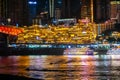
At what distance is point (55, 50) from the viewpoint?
161 m

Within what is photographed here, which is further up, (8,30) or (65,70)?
(8,30)

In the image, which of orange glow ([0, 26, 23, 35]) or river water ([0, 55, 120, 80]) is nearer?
river water ([0, 55, 120, 80])

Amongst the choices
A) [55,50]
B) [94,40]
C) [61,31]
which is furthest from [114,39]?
[55,50]

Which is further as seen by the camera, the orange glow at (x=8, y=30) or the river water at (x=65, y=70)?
the orange glow at (x=8, y=30)

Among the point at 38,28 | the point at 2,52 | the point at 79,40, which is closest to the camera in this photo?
the point at 2,52

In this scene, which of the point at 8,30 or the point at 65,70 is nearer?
the point at 65,70

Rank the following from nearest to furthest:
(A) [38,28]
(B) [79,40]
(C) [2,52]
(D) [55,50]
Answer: (C) [2,52]
(D) [55,50]
(B) [79,40]
(A) [38,28]

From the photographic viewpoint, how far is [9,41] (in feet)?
553

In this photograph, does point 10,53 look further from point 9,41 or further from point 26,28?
point 26,28

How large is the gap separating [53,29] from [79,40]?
17.3 metres

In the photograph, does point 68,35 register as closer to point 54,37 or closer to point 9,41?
point 54,37

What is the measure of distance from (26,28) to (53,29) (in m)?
13.1

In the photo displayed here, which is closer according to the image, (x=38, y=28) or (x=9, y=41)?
(x=9, y=41)

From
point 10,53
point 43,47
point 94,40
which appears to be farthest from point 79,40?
point 10,53
